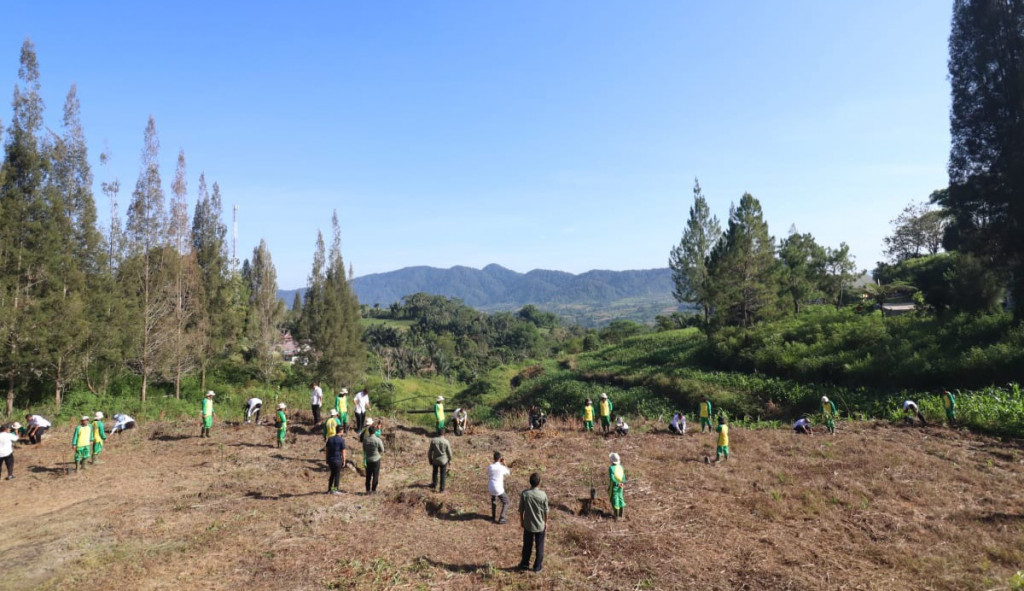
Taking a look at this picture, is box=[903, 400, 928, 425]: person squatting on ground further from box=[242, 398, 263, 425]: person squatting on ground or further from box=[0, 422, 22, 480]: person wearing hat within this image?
box=[0, 422, 22, 480]: person wearing hat

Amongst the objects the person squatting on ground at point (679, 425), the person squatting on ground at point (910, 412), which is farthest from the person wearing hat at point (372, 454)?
the person squatting on ground at point (910, 412)

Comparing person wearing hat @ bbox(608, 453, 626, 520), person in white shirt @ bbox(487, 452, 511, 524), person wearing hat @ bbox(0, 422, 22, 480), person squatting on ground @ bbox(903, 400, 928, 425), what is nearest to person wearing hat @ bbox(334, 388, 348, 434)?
person in white shirt @ bbox(487, 452, 511, 524)

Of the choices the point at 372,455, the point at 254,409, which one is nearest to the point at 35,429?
the point at 254,409

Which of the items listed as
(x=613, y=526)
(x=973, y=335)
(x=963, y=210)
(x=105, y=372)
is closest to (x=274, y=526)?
(x=613, y=526)

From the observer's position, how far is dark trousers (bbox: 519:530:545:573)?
8.67 meters

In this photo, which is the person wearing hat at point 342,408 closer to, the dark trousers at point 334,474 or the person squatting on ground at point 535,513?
the dark trousers at point 334,474

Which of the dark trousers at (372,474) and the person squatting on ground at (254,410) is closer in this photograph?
the dark trousers at (372,474)

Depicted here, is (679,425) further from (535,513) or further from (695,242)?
(695,242)

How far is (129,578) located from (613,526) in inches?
359

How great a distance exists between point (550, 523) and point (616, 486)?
171 cm

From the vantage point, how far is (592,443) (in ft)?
59.2

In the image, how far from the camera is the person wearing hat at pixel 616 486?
10.8m

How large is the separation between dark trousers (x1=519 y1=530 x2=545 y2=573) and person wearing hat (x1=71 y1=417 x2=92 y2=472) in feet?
44.8

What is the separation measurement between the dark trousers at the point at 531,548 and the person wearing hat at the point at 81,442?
13.7 metres
